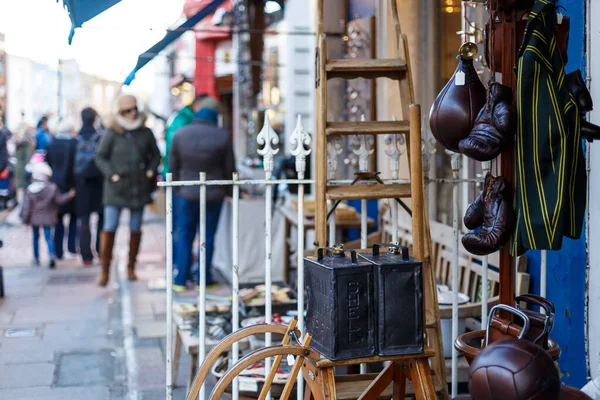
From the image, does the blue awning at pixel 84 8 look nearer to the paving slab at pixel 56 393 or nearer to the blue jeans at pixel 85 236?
the paving slab at pixel 56 393

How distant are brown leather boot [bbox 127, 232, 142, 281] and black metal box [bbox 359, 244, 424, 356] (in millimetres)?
5871

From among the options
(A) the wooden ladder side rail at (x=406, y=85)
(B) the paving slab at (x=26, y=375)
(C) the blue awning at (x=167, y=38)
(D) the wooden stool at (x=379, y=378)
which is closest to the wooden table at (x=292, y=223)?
(C) the blue awning at (x=167, y=38)

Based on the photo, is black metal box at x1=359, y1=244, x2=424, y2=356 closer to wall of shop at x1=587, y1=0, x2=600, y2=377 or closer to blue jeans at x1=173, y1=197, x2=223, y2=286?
wall of shop at x1=587, y1=0, x2=600, y2=377

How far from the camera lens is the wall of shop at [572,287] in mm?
3936

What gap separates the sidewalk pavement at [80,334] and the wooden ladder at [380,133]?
6.65 ft

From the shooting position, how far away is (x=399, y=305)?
3.05m

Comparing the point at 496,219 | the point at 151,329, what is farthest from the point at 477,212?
the point at 151,329

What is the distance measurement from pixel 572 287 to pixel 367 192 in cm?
133

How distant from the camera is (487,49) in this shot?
10.8ft

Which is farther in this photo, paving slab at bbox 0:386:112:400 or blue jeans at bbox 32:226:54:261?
blue jeans at bbox 32:226:54:261

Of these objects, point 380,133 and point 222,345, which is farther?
point 380,133

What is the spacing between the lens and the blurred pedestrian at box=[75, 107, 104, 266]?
950 centimetres

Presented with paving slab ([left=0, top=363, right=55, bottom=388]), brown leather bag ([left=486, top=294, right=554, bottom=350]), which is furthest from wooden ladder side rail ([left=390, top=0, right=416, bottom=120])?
paving slab ([left=0, top=363, right=55, bottom=388])

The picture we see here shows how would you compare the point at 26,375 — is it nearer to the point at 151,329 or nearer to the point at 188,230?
the point at 151,329
